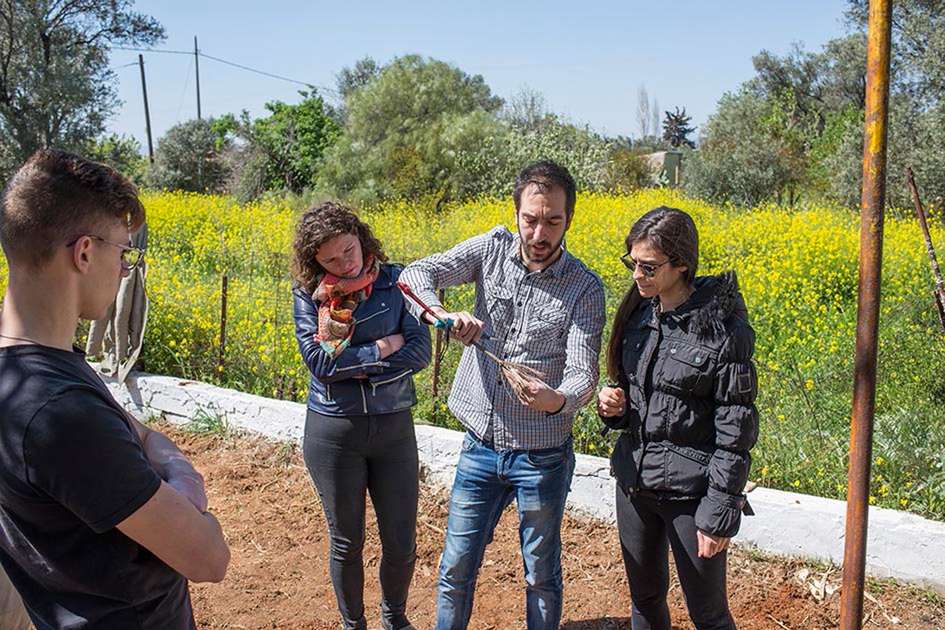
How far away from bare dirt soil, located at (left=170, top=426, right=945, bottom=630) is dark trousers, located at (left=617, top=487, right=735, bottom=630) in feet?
2.15

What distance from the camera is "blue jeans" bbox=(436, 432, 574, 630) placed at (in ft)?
9.15

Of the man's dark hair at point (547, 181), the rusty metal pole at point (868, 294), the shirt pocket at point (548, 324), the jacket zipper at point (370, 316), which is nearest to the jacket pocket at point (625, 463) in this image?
the shirt pocket at point (548, 324)

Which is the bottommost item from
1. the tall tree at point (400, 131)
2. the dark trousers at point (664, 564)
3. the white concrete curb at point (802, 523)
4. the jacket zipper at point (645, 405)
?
the white concrete curb at point (802, 523)

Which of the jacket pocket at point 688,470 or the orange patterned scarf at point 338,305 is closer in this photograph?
the jacket pocket at point 688,470

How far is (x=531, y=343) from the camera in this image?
2.83 metres

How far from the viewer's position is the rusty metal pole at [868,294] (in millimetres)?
1693

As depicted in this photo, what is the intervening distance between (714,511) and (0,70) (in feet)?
82.4

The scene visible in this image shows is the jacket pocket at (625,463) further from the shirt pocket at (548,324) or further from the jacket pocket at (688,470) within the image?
the shirt pocket at (548,324)

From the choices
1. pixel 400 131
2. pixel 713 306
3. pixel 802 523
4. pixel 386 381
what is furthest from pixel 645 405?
pixel 400 131

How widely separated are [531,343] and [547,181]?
0.53 metres

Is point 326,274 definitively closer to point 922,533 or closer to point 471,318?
point 471,318

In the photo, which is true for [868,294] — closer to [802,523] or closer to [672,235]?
[672,235]

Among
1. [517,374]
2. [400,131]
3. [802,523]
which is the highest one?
[400,131]

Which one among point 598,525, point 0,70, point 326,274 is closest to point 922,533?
point 598,525
